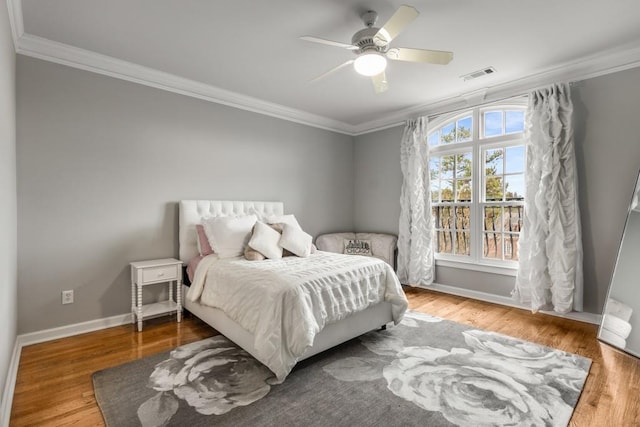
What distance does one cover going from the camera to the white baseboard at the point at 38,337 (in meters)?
1.73

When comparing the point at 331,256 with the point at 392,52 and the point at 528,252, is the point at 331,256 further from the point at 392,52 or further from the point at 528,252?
the point at 528,252

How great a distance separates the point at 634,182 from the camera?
2.90 meters

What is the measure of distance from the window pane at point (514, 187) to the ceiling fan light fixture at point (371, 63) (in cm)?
244

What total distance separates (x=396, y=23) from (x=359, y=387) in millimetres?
2454

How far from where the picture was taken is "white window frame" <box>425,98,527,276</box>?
12.4ft

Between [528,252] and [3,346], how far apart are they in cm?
454

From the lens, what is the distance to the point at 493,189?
13.1 feet

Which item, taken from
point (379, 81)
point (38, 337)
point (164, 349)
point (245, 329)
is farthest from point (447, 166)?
point (38, 337)

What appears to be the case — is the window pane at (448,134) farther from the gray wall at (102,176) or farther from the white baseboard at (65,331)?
the gray wall at (102,176)

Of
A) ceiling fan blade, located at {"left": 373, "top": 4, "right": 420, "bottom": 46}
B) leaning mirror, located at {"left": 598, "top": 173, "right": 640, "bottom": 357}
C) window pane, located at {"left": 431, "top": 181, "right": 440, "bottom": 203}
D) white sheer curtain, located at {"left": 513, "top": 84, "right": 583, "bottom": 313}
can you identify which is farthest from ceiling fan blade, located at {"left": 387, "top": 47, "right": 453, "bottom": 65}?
window pane, located at {"left": 431, "top": 181, "right": 440, "bottom": 203}

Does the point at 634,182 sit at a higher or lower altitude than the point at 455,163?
lower

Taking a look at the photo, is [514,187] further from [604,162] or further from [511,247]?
[604,162]

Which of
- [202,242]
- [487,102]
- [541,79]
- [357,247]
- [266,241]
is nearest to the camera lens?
[266,241]

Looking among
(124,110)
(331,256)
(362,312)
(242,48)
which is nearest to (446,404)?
(362,312)
